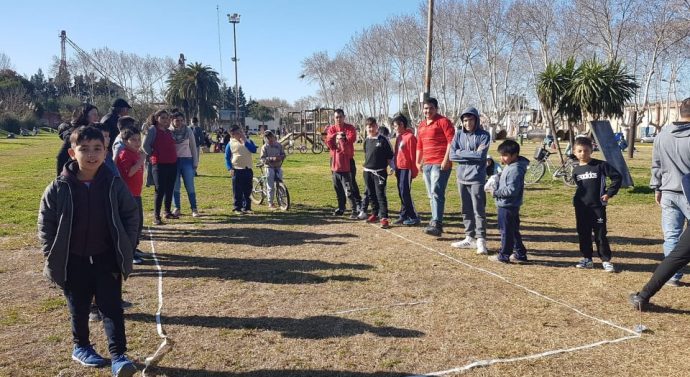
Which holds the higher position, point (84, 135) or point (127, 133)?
point (127, 133)

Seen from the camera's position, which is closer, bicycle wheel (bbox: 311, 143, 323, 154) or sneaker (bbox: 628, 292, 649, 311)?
sneaker (bbox: 628, 292, 649, 311)

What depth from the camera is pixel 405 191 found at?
322 inches

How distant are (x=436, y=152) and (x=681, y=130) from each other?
3097mm

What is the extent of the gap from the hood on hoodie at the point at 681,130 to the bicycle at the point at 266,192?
671 cm

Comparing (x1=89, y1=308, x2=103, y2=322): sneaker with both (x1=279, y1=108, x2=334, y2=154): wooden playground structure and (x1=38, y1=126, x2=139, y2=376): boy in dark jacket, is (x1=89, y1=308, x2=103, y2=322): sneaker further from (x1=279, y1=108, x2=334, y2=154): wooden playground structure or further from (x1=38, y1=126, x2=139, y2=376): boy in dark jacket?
(x1=279, y1=108, x2=334, y2=154): wooden playground structure

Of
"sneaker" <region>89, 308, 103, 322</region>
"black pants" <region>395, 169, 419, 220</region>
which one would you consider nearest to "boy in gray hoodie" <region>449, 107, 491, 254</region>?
"black pants" <region>395, 169, 419, 220</region>

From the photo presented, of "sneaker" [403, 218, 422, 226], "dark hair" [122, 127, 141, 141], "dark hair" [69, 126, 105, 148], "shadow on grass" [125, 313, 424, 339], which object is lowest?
"shadow on grass" [125, 313, 424, 339]

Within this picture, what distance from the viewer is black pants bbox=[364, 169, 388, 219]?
8273 millimetres

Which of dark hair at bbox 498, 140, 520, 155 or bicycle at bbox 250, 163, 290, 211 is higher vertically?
dark hair at bbox 498, 140, 520, 155

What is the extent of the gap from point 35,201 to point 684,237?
11488mm

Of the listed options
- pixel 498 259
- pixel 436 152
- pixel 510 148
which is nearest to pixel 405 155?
pixel 436 152

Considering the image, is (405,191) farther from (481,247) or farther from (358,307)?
(358,307)

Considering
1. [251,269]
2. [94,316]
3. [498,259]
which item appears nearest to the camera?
[94,316]

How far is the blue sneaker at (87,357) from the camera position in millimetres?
3387
